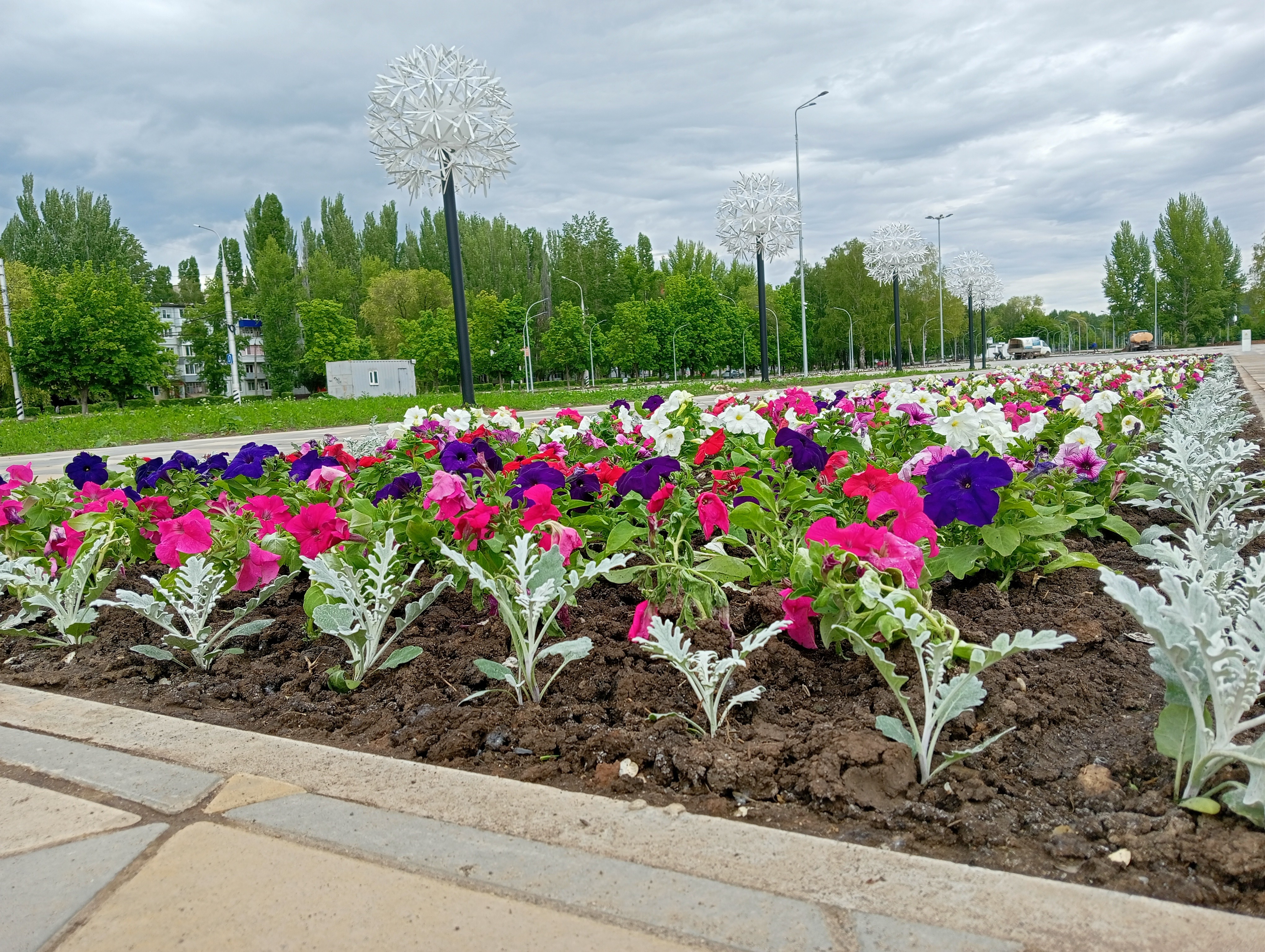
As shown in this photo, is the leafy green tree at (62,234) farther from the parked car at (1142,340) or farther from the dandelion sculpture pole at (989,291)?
the parked car at (1142,340)

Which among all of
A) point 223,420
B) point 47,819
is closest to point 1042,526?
point 47,819

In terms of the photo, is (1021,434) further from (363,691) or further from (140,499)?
(140,499)

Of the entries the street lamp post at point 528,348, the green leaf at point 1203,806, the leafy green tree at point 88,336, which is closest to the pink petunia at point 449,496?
the green leaf at point 1203,806

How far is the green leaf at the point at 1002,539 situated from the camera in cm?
249

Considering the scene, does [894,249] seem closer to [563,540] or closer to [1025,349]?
[563,540]

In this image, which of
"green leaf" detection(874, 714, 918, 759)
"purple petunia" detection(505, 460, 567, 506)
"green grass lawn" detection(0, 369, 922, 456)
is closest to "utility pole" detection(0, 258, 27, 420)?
"green grass lawn" detection(0, 369, 922, 456)

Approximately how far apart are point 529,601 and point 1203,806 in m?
1.40

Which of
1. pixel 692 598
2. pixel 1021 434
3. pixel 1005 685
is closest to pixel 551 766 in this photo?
pixel 692 598

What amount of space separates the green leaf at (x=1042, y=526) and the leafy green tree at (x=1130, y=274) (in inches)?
3596

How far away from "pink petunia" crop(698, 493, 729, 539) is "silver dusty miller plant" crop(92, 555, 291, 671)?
1369 mm

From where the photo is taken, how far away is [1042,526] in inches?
101

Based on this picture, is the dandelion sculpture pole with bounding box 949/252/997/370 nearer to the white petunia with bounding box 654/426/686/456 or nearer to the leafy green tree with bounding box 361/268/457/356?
the leafy green tree with bounding box 361/268/457/356

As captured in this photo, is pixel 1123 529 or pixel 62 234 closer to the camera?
pixel 1123 529

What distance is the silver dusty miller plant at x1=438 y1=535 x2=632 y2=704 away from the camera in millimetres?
2119
